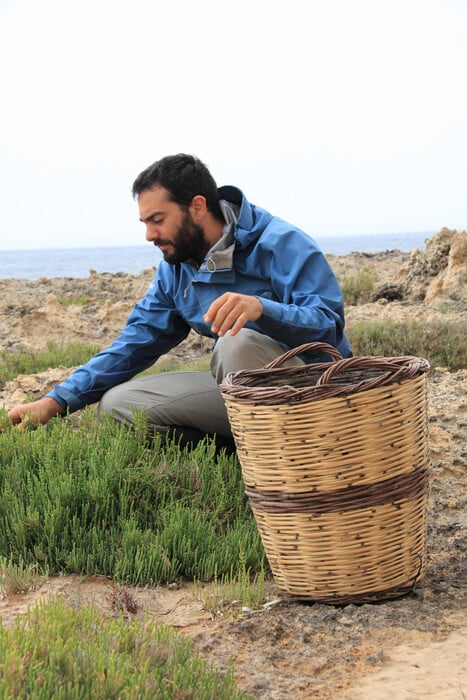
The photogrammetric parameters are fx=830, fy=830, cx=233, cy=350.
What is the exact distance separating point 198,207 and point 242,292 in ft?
1.68

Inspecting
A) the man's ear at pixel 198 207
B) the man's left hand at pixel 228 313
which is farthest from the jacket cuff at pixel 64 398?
the man's left hand at pixel 228 313

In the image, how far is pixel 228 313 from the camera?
3260mm

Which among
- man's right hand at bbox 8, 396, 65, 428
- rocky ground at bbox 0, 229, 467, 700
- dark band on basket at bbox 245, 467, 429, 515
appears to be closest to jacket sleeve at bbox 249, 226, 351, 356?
dark band on basket at bbox 245, 467, 429, 515

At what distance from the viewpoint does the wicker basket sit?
2.84 m

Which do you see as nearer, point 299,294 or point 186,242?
point 299,294

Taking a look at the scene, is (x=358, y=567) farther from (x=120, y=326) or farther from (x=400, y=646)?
(x=120, y=326)

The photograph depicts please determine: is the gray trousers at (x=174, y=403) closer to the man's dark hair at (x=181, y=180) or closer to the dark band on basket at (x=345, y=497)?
the man's dark hair at (x=181, y=180)

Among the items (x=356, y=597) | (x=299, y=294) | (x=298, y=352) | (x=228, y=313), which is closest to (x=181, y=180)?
(x=299, y=294)

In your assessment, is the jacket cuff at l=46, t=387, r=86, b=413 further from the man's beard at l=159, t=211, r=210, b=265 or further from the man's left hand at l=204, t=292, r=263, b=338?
the man's left hand at l=204, t=292, r=263, b=338

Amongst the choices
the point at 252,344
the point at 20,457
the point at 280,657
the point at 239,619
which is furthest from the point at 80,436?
the point at 280,657

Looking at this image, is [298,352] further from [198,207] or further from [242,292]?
[198,207]

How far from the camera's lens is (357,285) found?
1145cm

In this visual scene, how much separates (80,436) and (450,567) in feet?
6.63

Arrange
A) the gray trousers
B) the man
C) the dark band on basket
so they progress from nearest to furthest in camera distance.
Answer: the dark band on basket → the man → the gray trousers
